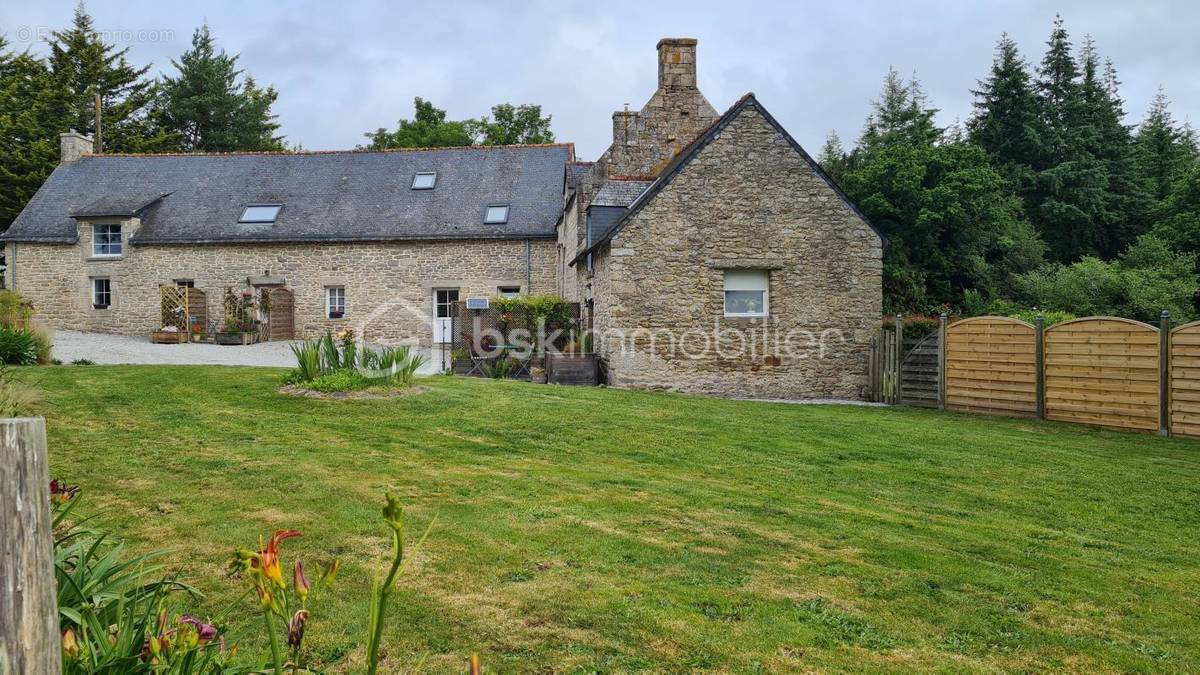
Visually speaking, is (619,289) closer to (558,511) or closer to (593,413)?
(593,413)

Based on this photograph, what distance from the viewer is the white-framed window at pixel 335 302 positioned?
85.6ft

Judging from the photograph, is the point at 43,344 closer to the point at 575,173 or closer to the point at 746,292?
the point at 575,173

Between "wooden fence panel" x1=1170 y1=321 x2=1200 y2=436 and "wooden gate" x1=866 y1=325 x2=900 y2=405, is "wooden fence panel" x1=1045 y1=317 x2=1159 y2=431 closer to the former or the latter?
"wooden fence panel" x1=1170 y1=321 x2=1200 y2=436

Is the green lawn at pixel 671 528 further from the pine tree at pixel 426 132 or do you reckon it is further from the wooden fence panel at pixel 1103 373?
the pine tree at pixel 426 132

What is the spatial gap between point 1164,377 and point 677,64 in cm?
1330

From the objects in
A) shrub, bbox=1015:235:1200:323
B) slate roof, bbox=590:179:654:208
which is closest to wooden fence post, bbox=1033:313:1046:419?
slate roof, bbox=590:179:654:208

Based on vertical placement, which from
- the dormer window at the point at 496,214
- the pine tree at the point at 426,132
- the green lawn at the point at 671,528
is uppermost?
the pine tree at the point at 426,132

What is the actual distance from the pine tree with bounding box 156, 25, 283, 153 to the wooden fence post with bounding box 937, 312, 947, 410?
39982 mm

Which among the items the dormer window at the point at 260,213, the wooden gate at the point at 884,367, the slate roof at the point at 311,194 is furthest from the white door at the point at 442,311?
the wooden gate at the point at 884,367

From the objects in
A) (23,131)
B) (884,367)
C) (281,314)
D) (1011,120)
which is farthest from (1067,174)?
(23,131)

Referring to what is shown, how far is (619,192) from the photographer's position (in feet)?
60.3

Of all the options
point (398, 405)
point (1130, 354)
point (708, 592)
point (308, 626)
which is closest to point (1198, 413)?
point (1130, 354)

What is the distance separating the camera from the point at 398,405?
1096 centimetres

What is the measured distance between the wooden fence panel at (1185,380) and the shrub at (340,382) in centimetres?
1145
